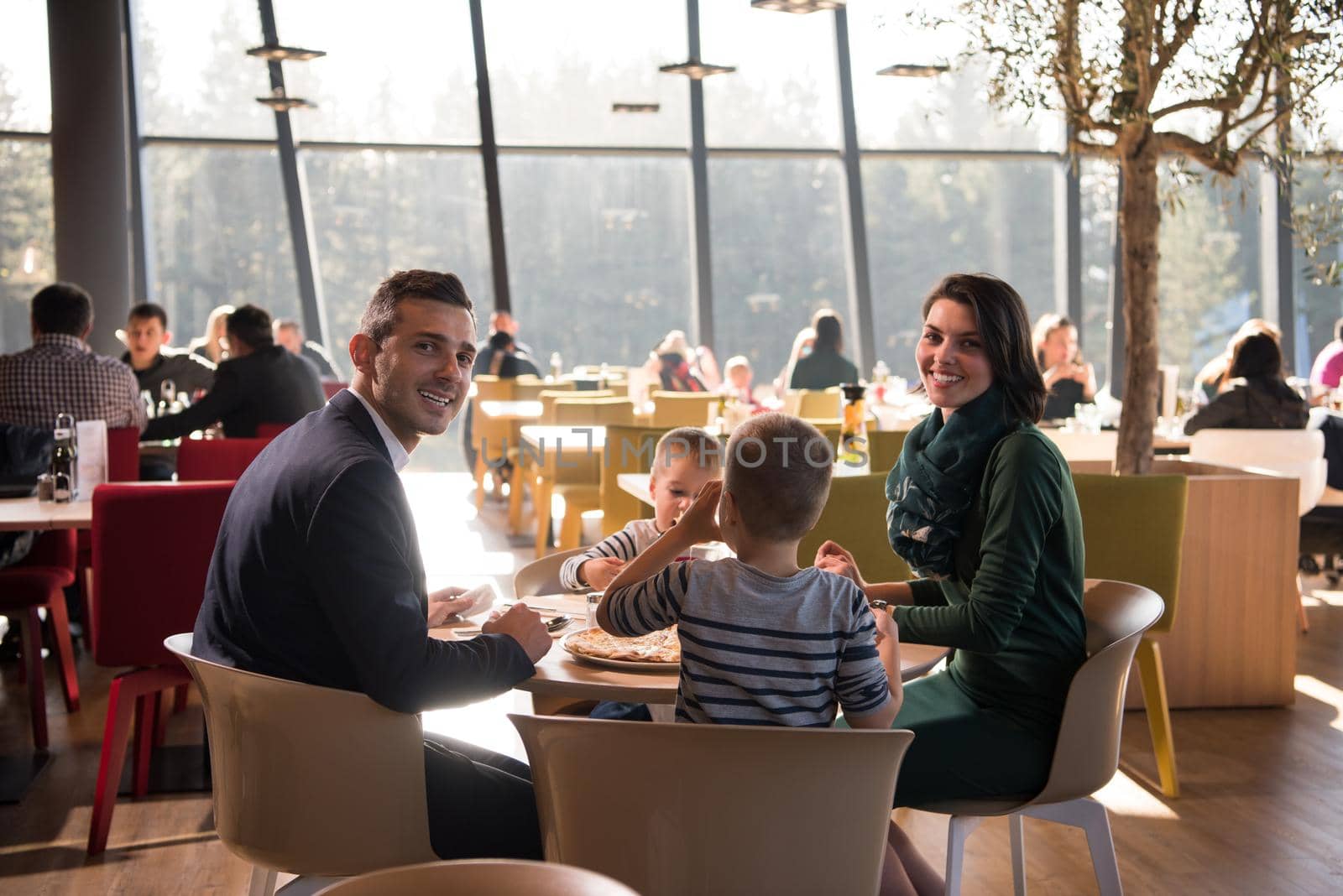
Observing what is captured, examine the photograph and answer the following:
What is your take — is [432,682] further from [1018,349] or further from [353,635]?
[1018,349]

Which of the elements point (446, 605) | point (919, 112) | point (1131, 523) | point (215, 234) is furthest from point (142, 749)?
point (919, 112)

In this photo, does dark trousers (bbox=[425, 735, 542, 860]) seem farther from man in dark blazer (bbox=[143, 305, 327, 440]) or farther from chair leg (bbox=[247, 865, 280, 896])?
man in dark blazer (bbox=[143, 305, 327, 440])

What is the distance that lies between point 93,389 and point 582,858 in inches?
169

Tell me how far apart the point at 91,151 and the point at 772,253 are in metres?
5.74

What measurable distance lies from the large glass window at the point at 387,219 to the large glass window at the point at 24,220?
2087mm

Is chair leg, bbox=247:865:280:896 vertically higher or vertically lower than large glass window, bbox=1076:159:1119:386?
lower

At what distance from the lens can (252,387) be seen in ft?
A: 19.0

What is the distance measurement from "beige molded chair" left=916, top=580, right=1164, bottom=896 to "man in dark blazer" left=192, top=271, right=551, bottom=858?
824 millimetres

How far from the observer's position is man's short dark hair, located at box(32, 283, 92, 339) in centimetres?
535

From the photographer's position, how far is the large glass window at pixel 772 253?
11.8 m

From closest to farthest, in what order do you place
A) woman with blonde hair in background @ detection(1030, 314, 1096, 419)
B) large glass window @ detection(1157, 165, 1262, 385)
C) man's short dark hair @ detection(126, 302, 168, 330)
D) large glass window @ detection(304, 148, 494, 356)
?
man's short dark hair @ detection(126, 302, 168, 330) < woman with blonde hair in background @ detection(1030, 314, 1096, 419) < large glass window @ detection(304, 148, 494, 356) < large glass window @ detection(1157, 165, 1262, 385)

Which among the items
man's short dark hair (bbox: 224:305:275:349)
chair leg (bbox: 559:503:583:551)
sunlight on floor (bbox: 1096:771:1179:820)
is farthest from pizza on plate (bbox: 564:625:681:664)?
chair leg (bbox: 559:503:583:551)

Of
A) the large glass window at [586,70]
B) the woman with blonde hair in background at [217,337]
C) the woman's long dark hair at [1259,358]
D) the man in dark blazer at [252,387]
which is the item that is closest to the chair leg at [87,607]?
the man in dark blazer at [252,387]

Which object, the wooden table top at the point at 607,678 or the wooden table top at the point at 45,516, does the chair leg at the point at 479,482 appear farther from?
the wooden table top at the point at 607,678
